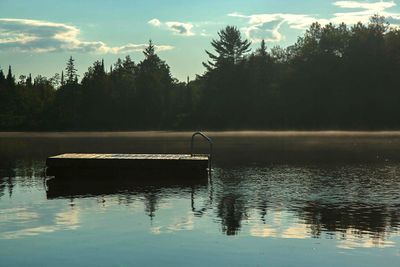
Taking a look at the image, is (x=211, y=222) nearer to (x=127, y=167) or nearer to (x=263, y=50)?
(x=127, y=167)

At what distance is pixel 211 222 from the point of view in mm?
16656

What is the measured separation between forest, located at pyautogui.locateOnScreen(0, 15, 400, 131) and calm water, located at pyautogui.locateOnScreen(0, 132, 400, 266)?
280 ft

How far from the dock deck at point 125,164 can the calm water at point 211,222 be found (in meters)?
1.56

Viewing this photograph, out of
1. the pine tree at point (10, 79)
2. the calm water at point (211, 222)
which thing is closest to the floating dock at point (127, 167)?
the calm water at point (211, 222)

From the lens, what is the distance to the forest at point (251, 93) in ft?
361

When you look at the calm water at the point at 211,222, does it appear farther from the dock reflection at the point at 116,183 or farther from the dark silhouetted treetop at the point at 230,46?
the dark silhouetted treetop at the point at 230,46

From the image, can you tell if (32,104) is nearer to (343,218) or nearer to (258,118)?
(258,118)

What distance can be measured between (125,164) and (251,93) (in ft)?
304

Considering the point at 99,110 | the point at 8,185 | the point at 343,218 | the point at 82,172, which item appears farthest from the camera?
the point at 99,110

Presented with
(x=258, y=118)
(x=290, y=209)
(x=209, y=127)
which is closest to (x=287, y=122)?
(x=258, y=118)

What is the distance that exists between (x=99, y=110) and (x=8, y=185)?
108m

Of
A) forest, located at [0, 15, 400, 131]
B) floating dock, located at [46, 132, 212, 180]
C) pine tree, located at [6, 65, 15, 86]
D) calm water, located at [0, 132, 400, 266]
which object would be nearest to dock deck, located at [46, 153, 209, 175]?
floating dock, located at [46, 132, 212, 180]

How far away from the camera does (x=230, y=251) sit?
43.1 feet

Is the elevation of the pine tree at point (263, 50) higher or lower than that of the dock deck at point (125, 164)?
higher
